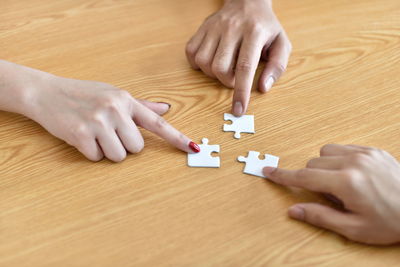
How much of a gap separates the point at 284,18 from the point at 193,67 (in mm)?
430

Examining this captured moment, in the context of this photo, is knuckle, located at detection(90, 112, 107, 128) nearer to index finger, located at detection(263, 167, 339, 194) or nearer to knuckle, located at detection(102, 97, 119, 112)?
knuckle, located at detection(102, 97, 119, 112)

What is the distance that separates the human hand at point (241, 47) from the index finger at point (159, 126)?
198 mm

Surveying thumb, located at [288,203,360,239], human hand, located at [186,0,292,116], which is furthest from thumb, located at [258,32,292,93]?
thumb, located at [288,203,360,239]

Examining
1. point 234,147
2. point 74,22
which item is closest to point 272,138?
point 234,147

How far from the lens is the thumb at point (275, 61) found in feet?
4.30

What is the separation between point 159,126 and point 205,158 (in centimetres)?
15

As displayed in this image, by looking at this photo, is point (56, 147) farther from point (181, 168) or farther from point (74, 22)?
point (74, 22)

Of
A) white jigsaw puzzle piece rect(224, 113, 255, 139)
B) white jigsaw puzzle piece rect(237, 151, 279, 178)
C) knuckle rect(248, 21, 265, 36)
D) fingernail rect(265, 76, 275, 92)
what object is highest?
knuckle rect(248, 21, 265, 36)

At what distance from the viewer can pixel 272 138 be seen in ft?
3.84

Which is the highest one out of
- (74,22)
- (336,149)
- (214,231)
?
(74,22)

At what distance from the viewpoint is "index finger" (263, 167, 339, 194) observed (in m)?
0.97

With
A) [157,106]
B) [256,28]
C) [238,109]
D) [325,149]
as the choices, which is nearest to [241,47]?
[256,28]

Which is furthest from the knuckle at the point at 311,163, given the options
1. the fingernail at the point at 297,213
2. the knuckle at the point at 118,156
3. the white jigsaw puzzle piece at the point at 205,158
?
the knuckle at the point at 118,156

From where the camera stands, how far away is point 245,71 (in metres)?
1.28
